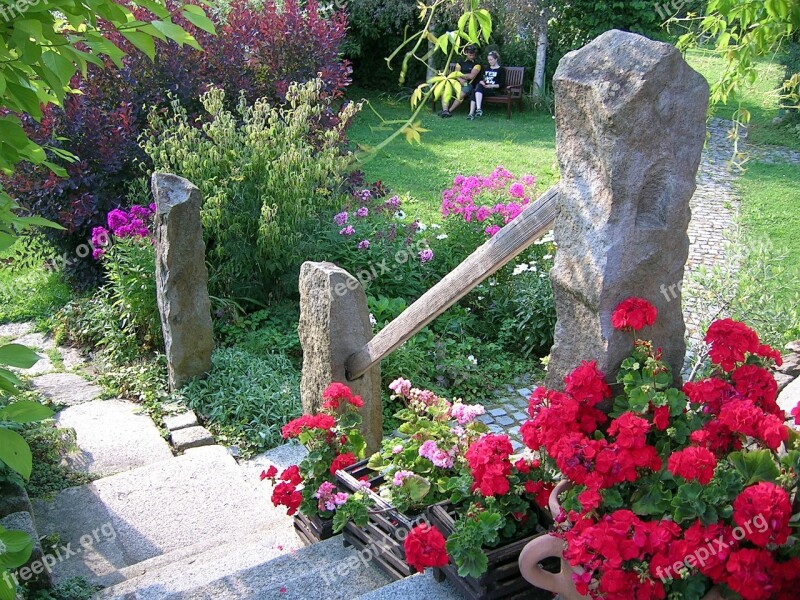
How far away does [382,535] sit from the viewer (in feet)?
9.54

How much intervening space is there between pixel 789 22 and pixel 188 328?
13.4ft

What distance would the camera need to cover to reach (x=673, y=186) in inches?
84.0

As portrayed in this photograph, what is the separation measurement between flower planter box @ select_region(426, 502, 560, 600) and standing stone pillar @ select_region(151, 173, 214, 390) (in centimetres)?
340

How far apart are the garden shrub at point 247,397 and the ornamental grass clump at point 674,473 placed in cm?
310

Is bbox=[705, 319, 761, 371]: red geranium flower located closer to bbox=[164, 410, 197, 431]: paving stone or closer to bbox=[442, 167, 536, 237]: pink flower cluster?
bbox=[164, 410, 197, 431]: paving stone

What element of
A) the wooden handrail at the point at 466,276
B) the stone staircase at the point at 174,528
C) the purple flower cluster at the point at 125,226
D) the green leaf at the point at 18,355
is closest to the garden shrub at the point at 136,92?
the purple flower cluster at the point at 125,226

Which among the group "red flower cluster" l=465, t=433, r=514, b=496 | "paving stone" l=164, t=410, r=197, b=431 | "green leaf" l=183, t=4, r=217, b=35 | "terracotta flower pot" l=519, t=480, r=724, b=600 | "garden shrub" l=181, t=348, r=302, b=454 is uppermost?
"green leaf" l=183, t=4, r=217, b=35

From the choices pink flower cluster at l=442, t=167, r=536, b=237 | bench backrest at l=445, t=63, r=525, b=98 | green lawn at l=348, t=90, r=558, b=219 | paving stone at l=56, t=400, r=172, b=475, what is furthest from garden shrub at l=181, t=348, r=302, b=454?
bench backrest at l=445, t=63, r=525, b=98

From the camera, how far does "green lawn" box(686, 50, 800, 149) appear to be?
12711 millimetres

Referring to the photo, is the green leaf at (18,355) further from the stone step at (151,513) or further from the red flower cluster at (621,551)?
the stone step at (151,513)

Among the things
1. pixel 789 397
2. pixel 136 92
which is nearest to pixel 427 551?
pixel 789 397

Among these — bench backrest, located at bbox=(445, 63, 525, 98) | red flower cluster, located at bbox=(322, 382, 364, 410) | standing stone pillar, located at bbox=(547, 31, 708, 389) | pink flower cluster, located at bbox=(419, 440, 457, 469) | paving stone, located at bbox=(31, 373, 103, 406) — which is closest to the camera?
standing stone pillar, located at bbox=(547, 31, 708, 389)

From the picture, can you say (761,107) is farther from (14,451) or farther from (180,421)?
(14,451)

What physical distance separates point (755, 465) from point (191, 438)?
389 centimetres
